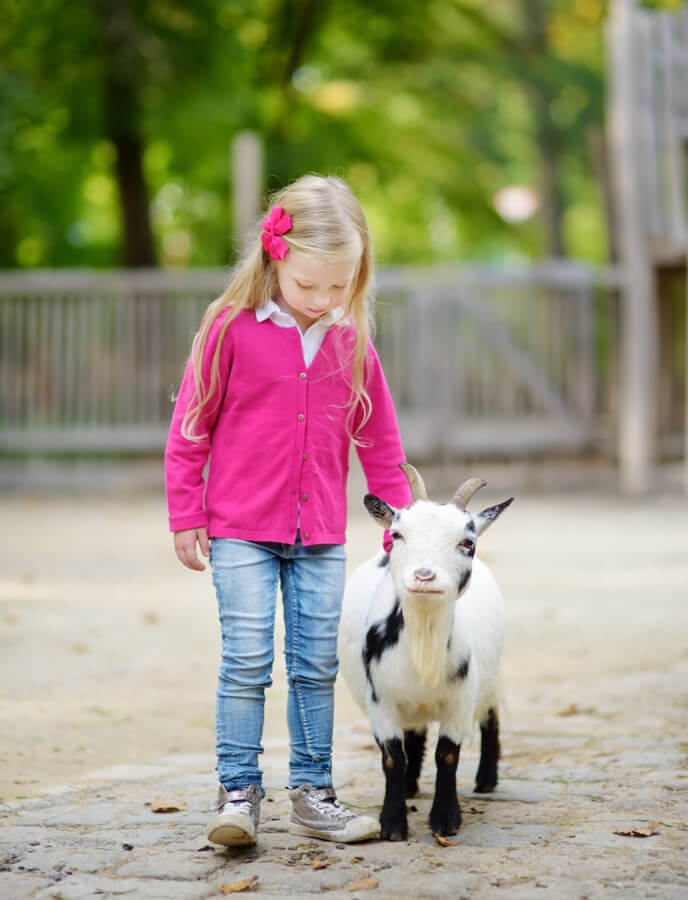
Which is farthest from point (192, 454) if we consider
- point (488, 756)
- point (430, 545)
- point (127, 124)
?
point (127, 124)

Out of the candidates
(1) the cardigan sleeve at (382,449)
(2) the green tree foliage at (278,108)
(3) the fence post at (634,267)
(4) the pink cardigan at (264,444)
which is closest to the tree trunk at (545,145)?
(2) the green tree foliage at (278,108)

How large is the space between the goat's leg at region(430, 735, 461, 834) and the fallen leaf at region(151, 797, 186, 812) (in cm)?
89

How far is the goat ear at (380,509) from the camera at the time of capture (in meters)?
3.81

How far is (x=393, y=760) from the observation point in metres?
3.79

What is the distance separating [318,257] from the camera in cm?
377

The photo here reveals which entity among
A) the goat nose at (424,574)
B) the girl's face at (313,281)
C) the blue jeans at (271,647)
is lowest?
the blue jeans at (271,647)

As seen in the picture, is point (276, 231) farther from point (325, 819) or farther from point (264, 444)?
point (325, 819)

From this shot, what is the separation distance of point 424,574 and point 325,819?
862 millimetres

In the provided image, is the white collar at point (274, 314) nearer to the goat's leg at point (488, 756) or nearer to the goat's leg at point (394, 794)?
the goat's leg at point (394, 794)

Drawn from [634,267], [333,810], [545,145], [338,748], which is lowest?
[338,748]

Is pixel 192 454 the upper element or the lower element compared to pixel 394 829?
upper

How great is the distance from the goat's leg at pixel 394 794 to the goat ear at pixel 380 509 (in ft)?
2.21

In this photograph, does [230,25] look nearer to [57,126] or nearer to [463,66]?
[57,126]

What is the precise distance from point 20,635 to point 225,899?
13.4 feet
